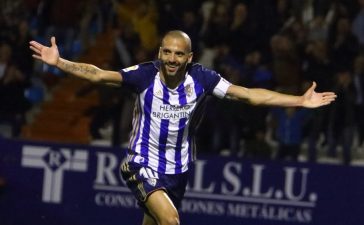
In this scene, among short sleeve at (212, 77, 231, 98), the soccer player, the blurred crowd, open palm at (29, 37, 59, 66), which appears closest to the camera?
open palm at (29, 37, 59, 66)

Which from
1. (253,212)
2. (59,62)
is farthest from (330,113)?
(59,62)

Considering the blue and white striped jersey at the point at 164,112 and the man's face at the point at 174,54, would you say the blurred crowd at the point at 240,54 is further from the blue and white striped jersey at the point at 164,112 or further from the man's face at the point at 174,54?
the man's face at the point at 174,54

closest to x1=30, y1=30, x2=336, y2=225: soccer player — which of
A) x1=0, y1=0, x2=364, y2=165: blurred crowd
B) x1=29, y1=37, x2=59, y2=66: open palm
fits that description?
x1=29, y1=37, x2=59, y2=66: open palm

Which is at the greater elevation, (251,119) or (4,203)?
(251,119)

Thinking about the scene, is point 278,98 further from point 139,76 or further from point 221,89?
point 139,76

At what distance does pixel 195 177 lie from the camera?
429 inches

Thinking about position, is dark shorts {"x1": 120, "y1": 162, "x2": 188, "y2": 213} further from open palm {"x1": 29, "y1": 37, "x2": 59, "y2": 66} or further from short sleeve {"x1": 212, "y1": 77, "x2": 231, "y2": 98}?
open palm {"x1": 29, "y1": 37, "x2": 59, "y2": 66}

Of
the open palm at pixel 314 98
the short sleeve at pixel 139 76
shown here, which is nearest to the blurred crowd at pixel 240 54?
the open palm at pixel 314 98

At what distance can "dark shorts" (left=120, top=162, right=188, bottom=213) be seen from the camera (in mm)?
8109

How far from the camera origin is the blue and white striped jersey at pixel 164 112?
808 cm

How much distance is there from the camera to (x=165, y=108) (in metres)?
8.08

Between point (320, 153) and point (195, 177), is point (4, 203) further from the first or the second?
point (320, 153)

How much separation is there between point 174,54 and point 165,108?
17.1 inches

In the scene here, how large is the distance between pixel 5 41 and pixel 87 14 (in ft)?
4.56
